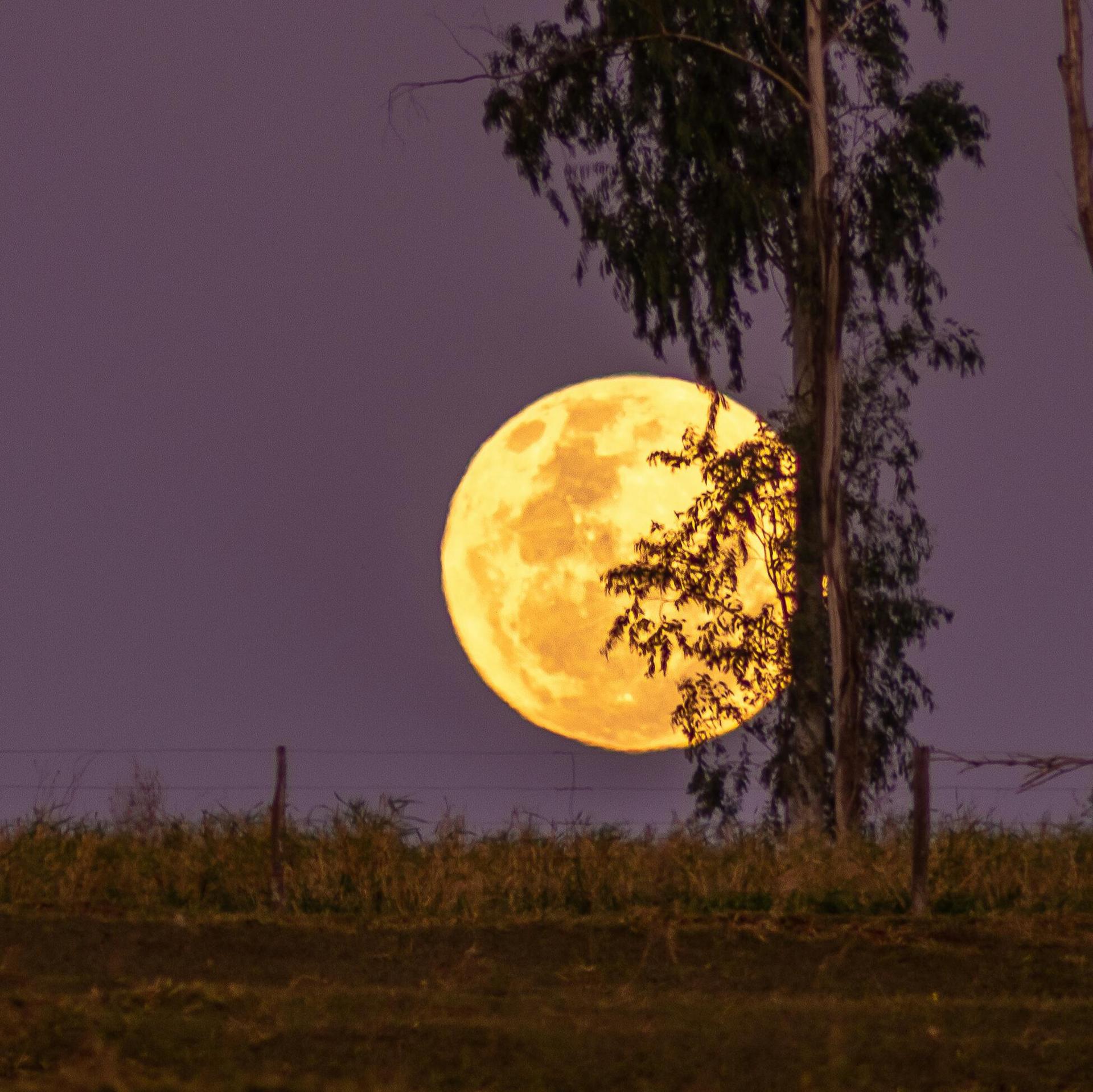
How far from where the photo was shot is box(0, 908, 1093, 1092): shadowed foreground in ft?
28.4

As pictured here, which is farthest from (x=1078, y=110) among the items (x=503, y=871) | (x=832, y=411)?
(x=503, y=871)

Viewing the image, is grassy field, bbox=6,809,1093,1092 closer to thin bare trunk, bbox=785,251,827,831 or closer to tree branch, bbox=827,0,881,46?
thin bare trunk, bbox=785,251,827,831

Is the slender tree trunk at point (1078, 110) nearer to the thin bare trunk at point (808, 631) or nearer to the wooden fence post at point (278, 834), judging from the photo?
the thin bare trunk at point (808, 631)

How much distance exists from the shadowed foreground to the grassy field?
0.08ft

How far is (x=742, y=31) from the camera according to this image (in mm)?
19703

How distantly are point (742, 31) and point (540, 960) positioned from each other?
11287mm

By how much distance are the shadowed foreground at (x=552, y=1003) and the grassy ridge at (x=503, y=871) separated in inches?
23.7

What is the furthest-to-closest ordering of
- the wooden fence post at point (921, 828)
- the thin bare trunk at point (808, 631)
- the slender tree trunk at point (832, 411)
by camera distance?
1. the thin bare trunk at point (808, 631)
2. the slender tree trunk at point (832, 411)
3. the wooden fence post at point (921, 828)

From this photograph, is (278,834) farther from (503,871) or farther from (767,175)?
(767,175)

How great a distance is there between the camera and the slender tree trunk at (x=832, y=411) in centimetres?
1847

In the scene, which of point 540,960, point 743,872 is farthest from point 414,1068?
point 743,872

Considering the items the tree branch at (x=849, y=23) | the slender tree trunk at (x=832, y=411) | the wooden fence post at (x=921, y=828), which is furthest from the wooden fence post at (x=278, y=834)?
the tree branch at (x=849, y=23)

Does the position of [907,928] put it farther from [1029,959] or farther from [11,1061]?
[11,1061]

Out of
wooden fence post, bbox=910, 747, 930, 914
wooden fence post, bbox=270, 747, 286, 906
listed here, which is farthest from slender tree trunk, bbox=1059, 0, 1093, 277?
wooden fence post, bbox=270, 747, 286, 906
